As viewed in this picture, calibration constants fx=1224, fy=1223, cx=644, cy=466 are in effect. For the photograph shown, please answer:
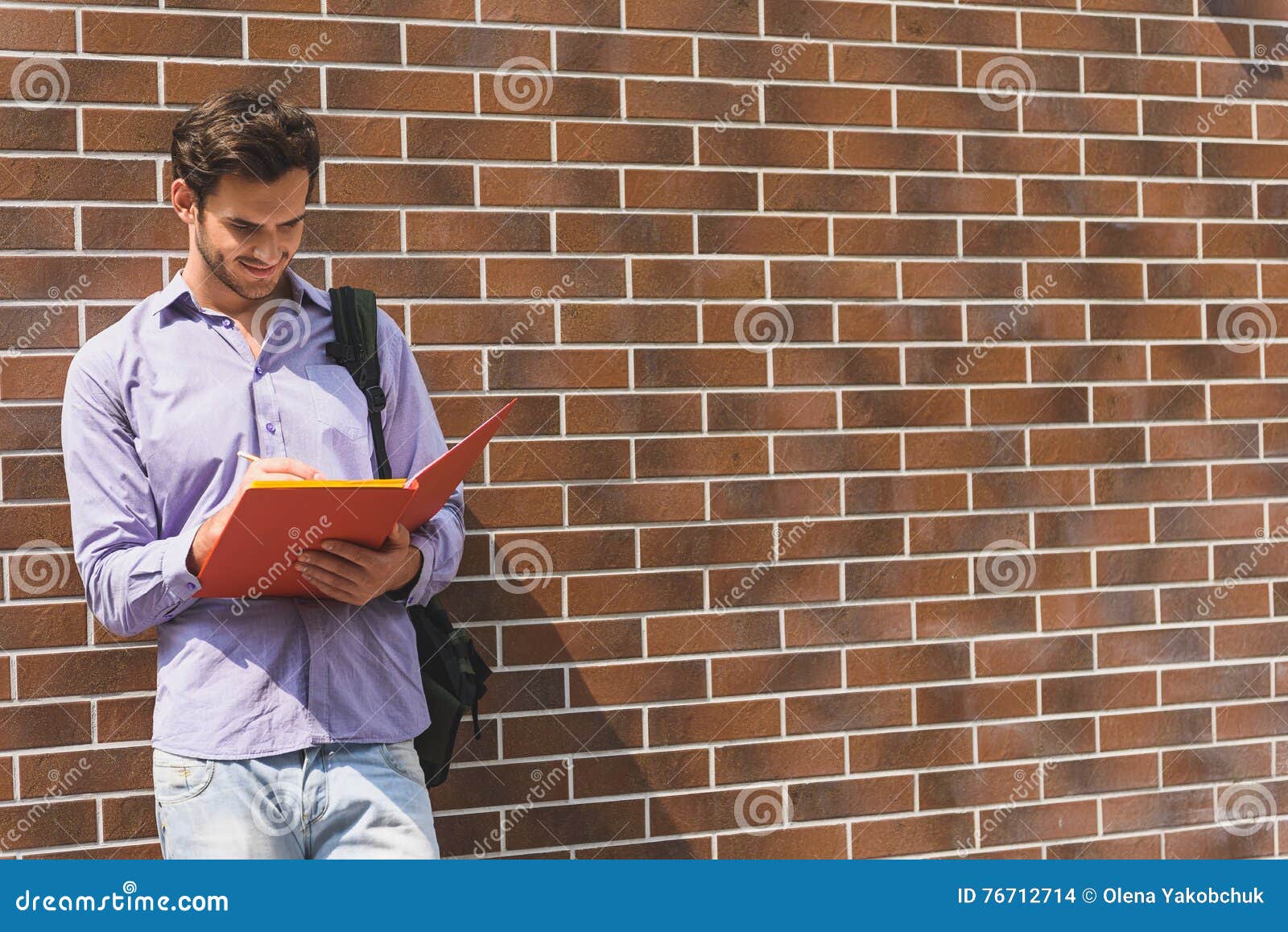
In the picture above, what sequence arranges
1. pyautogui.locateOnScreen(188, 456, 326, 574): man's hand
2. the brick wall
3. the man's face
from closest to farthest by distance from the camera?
pyautogui.locateOnScreen(188, 456, 326, 574): man's hand
the man's face
the brick wall

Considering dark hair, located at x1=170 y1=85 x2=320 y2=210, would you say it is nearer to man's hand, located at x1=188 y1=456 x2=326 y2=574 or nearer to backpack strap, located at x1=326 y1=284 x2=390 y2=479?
backpack strap, located at x1=326 y1=284 x2=390 y2=479

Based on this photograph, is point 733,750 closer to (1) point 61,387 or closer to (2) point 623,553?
(2) point 623,553

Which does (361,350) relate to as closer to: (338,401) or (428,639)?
(338,401)

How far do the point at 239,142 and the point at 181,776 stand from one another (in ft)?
3.81

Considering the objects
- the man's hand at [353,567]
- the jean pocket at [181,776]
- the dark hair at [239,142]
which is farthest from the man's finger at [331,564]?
the dark hair at [239,142]

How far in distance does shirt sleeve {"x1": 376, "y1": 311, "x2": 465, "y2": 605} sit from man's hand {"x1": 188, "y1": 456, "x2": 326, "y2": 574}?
293 mm

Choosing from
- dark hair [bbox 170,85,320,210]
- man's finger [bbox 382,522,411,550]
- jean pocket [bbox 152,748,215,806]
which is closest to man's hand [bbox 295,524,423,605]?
man's finger [bbox 382,522,411,550]

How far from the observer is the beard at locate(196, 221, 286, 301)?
233cm

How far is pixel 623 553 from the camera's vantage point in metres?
3.24

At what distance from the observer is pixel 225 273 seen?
233cm

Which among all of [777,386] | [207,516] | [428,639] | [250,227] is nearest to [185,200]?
[250,227]

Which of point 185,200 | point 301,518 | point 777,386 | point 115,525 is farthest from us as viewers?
point 777,386

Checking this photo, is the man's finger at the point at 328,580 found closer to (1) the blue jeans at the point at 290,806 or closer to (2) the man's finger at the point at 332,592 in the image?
(2) the man's finger at the point at 332,592

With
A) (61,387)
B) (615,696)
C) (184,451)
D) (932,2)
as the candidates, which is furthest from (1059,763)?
(61,387)
